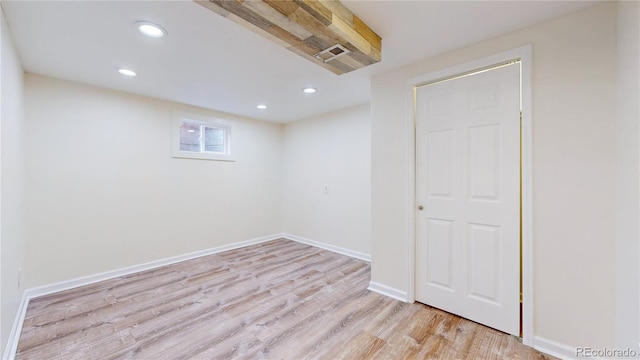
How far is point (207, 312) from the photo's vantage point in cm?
227

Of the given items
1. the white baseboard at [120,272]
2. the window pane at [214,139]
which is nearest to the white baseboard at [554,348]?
the white baseboard at [120,272]

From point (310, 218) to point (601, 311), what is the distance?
3.51 m

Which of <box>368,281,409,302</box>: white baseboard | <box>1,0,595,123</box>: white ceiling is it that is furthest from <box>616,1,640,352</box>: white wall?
<box>368,281,409,302</box>: white baseboard

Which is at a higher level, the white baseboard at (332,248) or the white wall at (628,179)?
the white wall at (628,179)

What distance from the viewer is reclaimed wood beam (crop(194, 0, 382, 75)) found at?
52.6 inches

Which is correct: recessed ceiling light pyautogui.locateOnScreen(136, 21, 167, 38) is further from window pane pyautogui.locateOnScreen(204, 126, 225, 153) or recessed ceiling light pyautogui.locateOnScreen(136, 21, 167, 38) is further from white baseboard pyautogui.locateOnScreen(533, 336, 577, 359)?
white baseboard pyautogui.locateOnScreen(533, 336, 577, 359)

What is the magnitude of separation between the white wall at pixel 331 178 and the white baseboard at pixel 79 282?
1.14 meters

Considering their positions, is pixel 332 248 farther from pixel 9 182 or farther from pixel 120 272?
pixel 9 182

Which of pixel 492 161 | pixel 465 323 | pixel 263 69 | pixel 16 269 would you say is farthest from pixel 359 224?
pixel 16 269

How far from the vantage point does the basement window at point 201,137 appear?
3605mm

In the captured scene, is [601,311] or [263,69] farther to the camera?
[263,69]

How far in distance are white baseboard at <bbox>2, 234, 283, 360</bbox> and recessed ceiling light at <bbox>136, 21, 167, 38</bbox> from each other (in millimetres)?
2298

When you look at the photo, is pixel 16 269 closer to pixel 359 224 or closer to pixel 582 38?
pixel 359 224

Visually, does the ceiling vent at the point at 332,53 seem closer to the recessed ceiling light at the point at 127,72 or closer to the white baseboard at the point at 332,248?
the recessed ceiling light at the point at 127,72
